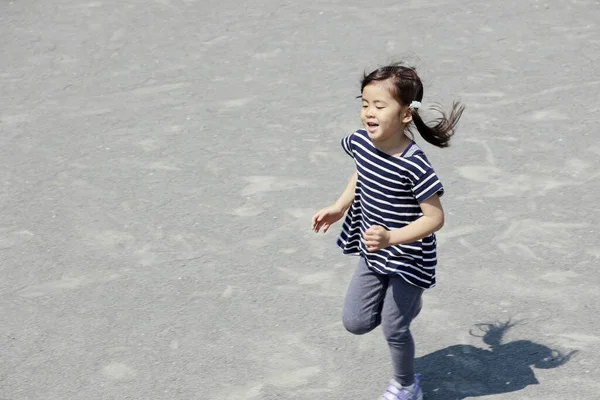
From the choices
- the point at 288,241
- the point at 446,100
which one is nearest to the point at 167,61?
the point at 446,100

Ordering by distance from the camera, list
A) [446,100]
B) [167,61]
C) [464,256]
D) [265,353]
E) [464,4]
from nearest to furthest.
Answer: [265,353] < [464,256] < [446,100] < [167,61] < [464,4]

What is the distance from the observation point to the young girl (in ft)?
13.1

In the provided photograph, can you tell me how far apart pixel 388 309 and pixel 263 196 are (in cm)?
211

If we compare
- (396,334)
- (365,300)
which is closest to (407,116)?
(365,300)

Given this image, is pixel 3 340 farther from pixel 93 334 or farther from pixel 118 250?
pixel 118 250

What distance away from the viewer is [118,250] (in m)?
5.68

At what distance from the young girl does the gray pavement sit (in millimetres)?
461

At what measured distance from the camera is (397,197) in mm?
4086

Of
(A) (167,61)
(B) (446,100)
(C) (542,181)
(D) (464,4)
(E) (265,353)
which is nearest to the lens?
(E) (265,353)

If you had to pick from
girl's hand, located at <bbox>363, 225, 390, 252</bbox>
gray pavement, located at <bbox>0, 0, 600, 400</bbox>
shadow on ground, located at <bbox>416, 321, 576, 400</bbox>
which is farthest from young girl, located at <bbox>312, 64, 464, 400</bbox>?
gray pavement, located at <bbox>0, 0, 600, 400</bbox>

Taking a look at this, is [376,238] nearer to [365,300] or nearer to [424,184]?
[424,184]

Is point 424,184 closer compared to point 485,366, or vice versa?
point 424,184

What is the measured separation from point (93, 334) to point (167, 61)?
137 inches

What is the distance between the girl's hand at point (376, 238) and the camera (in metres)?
3.90
